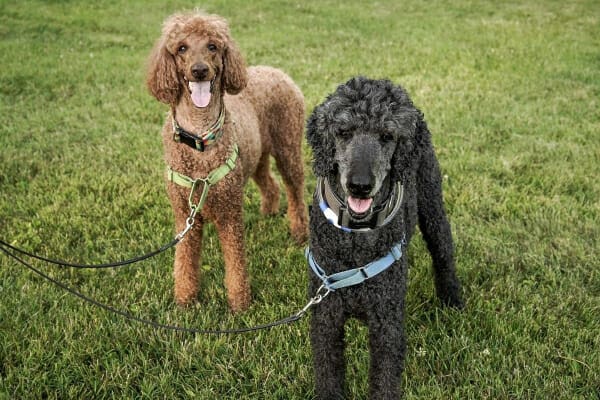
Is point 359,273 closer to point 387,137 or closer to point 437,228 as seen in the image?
point 387,137

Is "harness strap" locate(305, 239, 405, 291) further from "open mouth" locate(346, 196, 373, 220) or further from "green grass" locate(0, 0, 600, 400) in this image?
"green grass" locate(0, 0, 600, 400)

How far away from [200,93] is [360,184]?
1.45 metres

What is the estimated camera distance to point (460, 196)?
4.84 meters

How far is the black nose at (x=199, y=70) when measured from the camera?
10.0 ft

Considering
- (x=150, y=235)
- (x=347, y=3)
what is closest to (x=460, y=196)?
(x=150, y=235)

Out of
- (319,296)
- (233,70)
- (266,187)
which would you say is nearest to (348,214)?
(319,296)

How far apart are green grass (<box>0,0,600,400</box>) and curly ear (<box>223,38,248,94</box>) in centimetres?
147

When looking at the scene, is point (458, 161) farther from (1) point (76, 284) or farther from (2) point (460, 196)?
(1) point (76, 284)

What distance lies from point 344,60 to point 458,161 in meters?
4.22

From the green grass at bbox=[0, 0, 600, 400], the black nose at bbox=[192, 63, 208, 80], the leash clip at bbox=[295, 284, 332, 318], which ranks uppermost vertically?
the black nose at bbox=[192, 63, 208, 80]

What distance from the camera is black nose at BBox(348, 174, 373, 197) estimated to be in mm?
2146

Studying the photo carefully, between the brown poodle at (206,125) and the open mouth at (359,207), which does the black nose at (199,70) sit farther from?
the open mouth at (359,207)

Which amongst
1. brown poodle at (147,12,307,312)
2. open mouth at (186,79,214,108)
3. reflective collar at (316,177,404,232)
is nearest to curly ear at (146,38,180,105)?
brown poodle at (147,12,307,312)

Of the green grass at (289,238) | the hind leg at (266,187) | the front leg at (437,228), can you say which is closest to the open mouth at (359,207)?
the front leg at (437,228)
